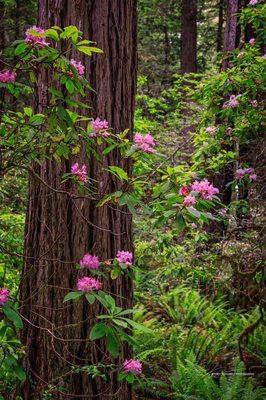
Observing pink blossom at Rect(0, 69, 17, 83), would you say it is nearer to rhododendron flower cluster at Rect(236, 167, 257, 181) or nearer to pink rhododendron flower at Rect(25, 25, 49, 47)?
pink rhododendron flower at Rect(25, 25, 49, 47)

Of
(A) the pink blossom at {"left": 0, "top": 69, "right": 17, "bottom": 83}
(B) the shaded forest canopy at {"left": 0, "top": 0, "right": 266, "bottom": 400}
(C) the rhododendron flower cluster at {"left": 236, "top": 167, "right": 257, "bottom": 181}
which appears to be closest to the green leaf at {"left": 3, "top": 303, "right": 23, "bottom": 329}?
(B) the shaded forest canopy at {"left": 0, "top": 0, "right": 266, "bottom": 400}

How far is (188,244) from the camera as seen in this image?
6875mm

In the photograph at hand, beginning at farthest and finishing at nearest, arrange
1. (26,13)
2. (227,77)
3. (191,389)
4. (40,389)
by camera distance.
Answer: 1. (26,13)
2. (227,77)
3. (191,389)
4. (40,389)

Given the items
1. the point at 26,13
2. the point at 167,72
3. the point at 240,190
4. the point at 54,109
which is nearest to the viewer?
the point at 54,109

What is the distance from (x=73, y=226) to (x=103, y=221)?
0.20 metres

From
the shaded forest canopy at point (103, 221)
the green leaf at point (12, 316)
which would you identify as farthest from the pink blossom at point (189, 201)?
the green leaf at point (12, 316)

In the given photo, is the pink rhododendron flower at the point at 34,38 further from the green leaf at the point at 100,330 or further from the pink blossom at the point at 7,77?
the green leaf at the point at 100,330

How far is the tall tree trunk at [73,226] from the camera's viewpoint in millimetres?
3398

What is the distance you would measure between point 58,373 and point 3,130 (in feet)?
5.70

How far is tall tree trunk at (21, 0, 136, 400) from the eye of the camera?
3398 mm

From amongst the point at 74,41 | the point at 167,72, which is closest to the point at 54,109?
the point at 74,41

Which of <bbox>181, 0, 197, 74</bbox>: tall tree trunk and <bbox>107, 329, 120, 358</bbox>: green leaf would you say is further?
<bbox>181, 0, 197, 74</bbox>: tall tree trunk

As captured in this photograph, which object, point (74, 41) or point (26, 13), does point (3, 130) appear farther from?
point (26, 13)

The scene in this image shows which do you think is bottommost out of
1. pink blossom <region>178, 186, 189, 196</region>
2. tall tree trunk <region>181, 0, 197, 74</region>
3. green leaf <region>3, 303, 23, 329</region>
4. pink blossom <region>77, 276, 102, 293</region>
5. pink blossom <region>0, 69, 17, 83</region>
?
green leaf <region>3, 303, 23, 329</region>
